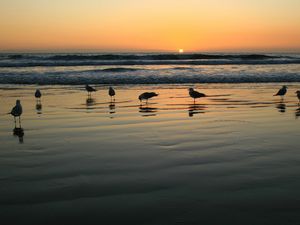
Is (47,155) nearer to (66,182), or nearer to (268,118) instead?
(66,182)

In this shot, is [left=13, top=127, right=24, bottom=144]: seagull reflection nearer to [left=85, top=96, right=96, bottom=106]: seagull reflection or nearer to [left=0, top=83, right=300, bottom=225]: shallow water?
[left=0, top=83, right=300, bottom=225]: shallow water

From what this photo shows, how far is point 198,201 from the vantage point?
13.9 ft

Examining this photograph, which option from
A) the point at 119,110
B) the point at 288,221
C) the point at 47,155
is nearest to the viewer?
the point at 288,221

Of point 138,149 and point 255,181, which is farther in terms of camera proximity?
point 138,149

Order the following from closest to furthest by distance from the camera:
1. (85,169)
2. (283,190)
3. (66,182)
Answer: (283,190) < (66,182) < (85,169)

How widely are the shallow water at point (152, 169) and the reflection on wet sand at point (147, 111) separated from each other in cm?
40

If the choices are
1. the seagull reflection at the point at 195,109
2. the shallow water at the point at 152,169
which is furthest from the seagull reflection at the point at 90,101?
the seagull reflection at the point at 195,109

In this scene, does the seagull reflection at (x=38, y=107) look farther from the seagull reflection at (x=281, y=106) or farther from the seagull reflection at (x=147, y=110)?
the seagull reflection at (x=281, y=106)

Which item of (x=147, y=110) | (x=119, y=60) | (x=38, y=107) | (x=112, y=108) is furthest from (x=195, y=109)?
(x=119, y=60)

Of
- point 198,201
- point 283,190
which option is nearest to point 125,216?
point 198,201

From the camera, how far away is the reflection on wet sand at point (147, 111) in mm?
10805

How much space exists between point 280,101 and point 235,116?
453 centimetres

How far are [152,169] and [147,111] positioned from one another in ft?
19.8

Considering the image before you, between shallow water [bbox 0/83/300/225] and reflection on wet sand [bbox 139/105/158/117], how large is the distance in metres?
0.40
